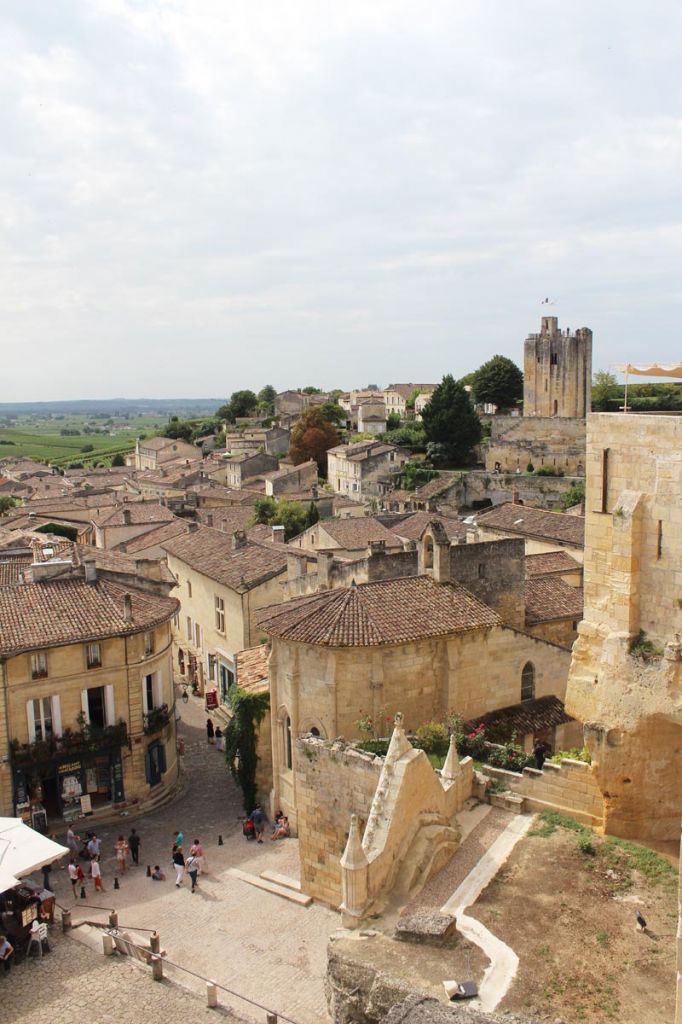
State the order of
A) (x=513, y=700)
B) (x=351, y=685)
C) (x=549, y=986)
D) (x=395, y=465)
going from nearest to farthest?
(x=549, y=986) < (x=351, y=685) < (x=513, y=700) < (x=395, y=465)

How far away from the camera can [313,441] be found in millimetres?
103375

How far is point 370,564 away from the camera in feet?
91.1

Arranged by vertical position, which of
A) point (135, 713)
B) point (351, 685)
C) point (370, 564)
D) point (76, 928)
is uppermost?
point (370, 564)

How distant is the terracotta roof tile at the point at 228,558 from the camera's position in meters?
36.6

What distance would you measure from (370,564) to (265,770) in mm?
7072

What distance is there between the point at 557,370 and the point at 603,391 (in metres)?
10.7

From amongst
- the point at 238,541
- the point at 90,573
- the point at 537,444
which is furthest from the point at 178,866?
the point at 537,444

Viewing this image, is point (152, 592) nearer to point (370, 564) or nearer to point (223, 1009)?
point (370, 564)

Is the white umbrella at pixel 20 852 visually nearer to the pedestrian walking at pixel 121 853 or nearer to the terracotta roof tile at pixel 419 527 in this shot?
the pedestrian walking at pixel 121 853

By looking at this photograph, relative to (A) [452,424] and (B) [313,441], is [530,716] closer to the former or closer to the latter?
(A) [452,424]

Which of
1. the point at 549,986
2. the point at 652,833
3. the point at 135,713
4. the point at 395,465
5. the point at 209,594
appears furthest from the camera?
the point at 395,465

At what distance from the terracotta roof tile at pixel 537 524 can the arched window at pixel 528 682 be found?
1508 centimetres

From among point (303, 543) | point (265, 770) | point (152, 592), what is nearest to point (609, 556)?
point (265, 770)

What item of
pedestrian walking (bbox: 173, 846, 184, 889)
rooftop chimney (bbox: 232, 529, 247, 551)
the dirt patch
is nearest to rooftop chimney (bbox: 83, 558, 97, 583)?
pedestrian walking (bbox: 173, 846, 184, 889)
